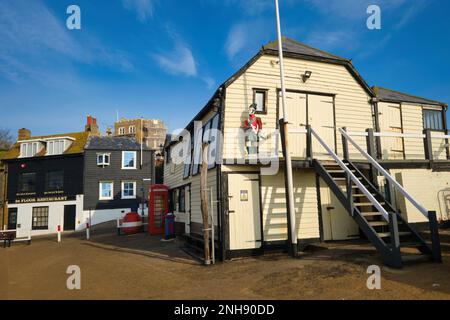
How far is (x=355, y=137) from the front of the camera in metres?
11.5

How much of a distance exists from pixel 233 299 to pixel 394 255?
3.72 m

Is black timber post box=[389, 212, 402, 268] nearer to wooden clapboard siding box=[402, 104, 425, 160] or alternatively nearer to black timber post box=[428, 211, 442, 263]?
black timber post box=[428, 211, 442, 263]

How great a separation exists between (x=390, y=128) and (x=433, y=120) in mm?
3159

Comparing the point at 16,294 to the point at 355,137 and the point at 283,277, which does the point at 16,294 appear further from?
the point at 355,137

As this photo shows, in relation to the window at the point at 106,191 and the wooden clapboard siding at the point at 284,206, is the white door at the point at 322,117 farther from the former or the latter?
the window at the point at 106,191

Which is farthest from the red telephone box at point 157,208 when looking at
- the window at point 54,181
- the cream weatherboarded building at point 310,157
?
the window at point 54,181

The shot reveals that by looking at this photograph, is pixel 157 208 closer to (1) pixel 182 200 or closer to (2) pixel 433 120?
(1) pixel 182 200

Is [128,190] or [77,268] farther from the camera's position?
[128,190]

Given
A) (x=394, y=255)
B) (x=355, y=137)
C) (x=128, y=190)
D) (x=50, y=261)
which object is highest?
(x=355, y=137)

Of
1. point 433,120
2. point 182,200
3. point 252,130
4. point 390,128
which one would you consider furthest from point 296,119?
point 182,200

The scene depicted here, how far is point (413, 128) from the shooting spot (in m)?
13.1

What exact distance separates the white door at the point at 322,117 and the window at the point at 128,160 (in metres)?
22.9

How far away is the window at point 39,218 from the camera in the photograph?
2747 centimetres
